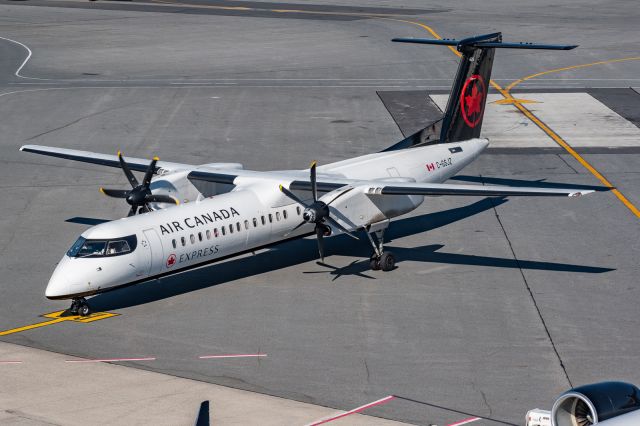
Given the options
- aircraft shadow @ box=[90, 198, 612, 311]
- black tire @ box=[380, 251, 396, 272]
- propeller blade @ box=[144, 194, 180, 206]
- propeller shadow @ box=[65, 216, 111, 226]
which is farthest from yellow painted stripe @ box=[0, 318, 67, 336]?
black tire @ box=[380, 251, 396, 272]

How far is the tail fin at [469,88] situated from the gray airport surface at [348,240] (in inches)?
130

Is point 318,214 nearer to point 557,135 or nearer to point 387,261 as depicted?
point 387,261

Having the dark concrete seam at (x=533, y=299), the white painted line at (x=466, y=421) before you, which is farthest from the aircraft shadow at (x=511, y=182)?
the white painted line at (x=466, y=421)

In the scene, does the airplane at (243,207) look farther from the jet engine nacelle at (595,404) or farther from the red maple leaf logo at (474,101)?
the jet engine nacelle at (595,404)

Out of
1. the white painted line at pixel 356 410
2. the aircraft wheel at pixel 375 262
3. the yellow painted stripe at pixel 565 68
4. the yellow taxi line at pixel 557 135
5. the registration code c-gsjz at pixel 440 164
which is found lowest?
the yellow painted stripe at pixel 565 68

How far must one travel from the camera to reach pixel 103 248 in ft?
94.1

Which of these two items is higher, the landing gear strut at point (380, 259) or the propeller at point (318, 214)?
the propeller at point (318, 214)

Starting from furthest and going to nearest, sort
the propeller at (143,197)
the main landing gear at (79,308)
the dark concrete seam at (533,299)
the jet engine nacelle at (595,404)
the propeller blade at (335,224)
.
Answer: the propeller at (143,197) → the propeller blade at (335,224) → the main landing gear at (79,308) → the dark concrete seam at (533,299) → the jet engine nacelle at (595,404)

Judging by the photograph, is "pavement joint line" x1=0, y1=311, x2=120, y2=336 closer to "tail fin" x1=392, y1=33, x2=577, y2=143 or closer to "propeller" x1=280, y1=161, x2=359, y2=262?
"propeller" x1=280, y1=161, x2=359, y2=262

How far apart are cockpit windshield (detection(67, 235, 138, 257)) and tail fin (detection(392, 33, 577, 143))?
14.3m

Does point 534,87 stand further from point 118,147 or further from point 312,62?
point 118,147

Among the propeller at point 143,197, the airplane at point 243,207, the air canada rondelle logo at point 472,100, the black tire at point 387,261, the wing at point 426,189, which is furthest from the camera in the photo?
the air canada rondelle logo at point 472,100

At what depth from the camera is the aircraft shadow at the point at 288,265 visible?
31016mm

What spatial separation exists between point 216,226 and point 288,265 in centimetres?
390
